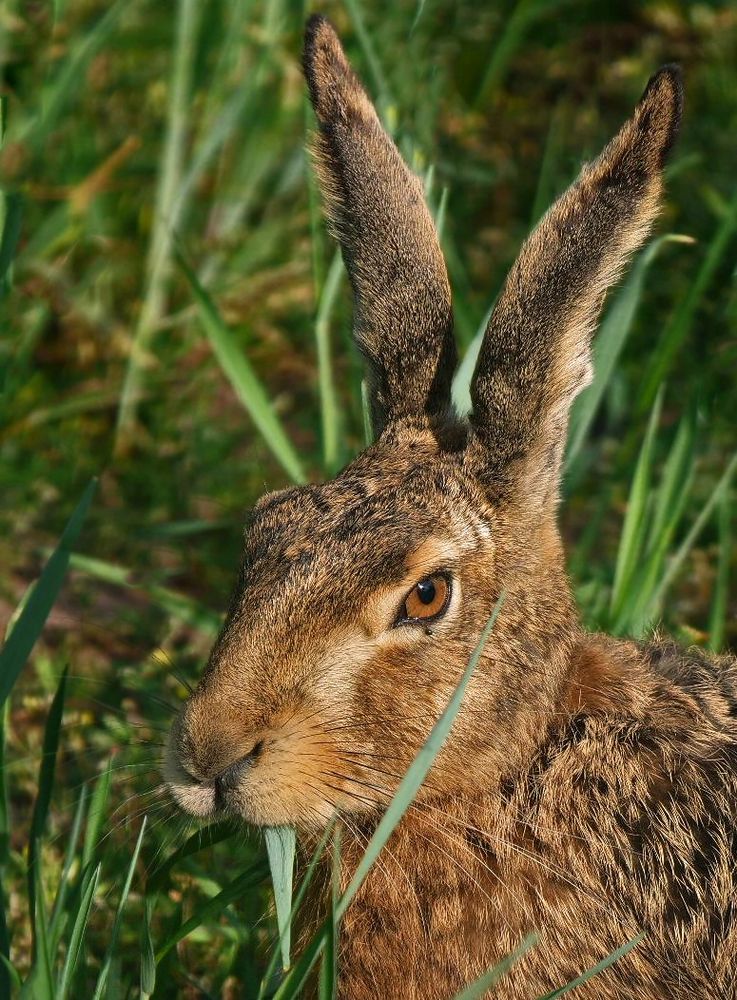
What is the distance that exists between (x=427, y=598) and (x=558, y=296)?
2.20 feet

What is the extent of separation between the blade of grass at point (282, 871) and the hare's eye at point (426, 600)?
1.54ft

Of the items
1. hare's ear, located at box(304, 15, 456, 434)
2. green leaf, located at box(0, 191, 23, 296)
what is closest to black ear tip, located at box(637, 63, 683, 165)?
hare's ear, located at box(304, 15, 456, 434)

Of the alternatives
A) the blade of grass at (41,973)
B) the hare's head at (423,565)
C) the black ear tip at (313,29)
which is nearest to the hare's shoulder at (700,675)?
the hare's head at (423,565)

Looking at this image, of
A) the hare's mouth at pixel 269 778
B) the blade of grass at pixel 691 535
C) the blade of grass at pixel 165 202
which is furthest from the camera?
the blade of grass at pixel 165 202

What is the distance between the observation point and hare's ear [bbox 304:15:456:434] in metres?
3.62

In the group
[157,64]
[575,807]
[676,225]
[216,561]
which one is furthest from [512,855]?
[157,64]

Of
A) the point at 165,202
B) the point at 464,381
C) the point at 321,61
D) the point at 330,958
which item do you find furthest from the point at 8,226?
the point at 330,958

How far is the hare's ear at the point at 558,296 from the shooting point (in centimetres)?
326

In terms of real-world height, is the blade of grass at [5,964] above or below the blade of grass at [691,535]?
below

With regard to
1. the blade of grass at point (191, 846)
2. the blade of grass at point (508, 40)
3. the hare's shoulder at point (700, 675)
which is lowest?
the hare's shoulder at point (700, 675)

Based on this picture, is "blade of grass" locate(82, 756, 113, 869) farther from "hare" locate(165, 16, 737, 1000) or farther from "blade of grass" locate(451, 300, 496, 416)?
"blade of grass" locate(451, 300, 496, 416)

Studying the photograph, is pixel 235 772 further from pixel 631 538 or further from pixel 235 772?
pixel 631 538

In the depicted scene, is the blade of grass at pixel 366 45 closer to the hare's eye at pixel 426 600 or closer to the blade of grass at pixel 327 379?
the blade of grass at pixel 327 379

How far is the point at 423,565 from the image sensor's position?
10.6ft
